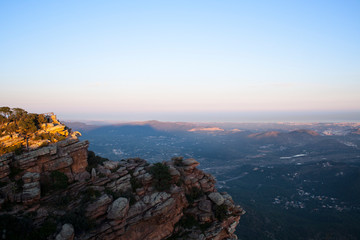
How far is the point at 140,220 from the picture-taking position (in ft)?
77.1

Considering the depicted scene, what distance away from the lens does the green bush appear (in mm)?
27359

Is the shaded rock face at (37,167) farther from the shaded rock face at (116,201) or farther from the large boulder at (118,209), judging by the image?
the large boulder at (118,209)

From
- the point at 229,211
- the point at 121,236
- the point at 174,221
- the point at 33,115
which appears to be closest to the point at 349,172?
the point at 229,211

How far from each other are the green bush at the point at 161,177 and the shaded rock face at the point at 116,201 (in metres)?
0.30

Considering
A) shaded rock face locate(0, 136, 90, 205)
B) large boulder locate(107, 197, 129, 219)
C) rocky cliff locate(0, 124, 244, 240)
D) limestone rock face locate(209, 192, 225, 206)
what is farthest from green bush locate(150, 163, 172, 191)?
shaded rock face locate(0, 136, 90, 205)

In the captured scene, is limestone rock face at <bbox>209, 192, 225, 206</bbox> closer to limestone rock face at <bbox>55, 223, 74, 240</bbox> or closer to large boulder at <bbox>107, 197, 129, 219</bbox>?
large boulder at <bbox>107, 197, 129, 219</bbox>

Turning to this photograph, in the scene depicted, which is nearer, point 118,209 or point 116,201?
point 118,209

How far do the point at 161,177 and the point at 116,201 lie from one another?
22.4 ft

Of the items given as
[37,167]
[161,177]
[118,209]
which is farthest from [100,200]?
[37,167]

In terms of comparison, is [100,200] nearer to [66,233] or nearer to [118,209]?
[118,209]

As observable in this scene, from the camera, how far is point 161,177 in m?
27.8

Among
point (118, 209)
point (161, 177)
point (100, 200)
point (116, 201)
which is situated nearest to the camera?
point (118, 209)

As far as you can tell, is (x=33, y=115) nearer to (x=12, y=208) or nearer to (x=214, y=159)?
(x=12, y=208)

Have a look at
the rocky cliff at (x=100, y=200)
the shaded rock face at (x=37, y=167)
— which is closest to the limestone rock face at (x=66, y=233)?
the rocky cliff at (x=100, y=200)
